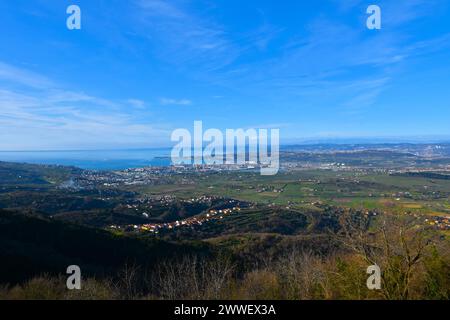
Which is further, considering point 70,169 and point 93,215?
point 70,169

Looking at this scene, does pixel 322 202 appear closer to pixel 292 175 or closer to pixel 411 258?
pixel 292 175

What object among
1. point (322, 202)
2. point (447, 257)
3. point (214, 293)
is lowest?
point (322, 202)

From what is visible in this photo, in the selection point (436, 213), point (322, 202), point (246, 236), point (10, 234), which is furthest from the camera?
point (322, 202)

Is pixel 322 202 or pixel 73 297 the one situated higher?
pixel 73 297

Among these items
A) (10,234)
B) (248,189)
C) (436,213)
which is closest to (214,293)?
(10,234)
